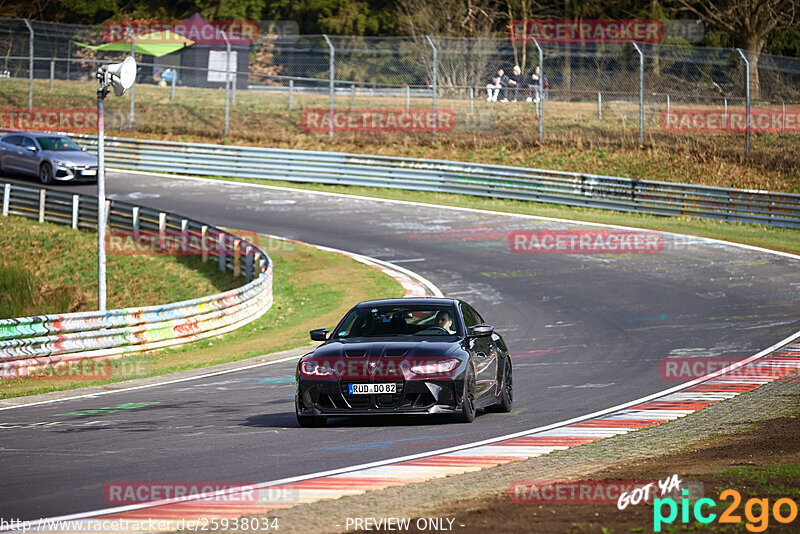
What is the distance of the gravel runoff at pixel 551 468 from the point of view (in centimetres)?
660

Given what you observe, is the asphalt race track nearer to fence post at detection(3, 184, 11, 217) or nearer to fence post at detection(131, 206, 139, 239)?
fence post at detection(131, 206, 139, 239)

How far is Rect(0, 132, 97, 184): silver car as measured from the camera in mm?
34531

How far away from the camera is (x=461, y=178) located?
3450cm

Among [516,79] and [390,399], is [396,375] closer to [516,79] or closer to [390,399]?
[390,399]

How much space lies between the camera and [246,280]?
963 inches

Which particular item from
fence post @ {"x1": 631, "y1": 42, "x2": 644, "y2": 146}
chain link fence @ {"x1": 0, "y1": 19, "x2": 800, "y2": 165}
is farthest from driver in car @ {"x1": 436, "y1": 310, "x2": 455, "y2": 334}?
fence post @ {"x1": 631, "y1": 42, "x2": 644, "y2": 146}

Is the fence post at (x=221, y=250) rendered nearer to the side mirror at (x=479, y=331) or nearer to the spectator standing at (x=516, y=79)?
the spectator standing at (x=516, y=79)

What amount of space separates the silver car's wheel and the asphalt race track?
3.99ft

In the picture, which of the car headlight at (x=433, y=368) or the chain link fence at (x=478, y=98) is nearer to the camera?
the car headlight at (x=433, y=368)

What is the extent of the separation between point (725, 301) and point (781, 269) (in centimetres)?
365

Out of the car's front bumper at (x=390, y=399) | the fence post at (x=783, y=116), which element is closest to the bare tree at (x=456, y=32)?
the fence post at (x=783, y=116)

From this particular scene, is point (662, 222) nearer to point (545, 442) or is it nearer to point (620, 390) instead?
point (620, 390)

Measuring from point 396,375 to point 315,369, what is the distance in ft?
2.72

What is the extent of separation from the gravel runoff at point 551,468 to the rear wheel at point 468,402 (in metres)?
1.43
